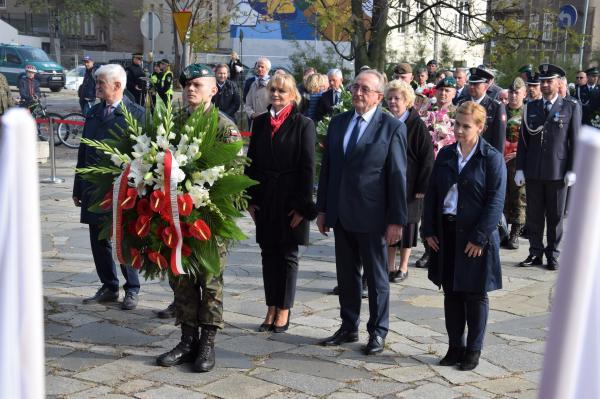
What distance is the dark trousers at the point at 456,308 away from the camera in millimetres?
5703

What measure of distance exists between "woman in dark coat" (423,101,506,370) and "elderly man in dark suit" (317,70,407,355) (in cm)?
28

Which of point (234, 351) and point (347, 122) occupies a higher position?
point (347, 122)

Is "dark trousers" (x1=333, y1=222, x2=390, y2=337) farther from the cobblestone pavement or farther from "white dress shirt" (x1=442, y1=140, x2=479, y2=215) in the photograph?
"white dress shirt" (x1=442, y1=140, x2=479, y2=215)

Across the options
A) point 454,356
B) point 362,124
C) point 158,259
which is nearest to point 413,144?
point 362,124

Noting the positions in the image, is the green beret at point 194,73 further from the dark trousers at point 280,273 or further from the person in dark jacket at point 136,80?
the person in dark jacket at point 136,80

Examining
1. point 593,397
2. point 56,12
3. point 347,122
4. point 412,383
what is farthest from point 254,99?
point 56,12

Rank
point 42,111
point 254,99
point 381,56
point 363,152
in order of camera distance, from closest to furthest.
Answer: point 363,152 < point 254,99 < point 381,56 < point 42,111

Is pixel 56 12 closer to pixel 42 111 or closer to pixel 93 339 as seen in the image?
pixel 42 111

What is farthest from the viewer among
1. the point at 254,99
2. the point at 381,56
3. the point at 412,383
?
the point at 381,56

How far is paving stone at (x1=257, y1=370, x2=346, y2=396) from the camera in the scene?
530 cm

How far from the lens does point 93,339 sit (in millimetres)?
6230

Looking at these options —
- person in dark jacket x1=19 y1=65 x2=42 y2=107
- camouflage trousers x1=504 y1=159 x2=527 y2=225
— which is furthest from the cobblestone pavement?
person in dark jacket x1=19 y1=65 x2=42 y2=107

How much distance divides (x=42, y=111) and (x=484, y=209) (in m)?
16.6

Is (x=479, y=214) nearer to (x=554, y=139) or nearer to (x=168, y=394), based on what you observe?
(x=168, y=394)
